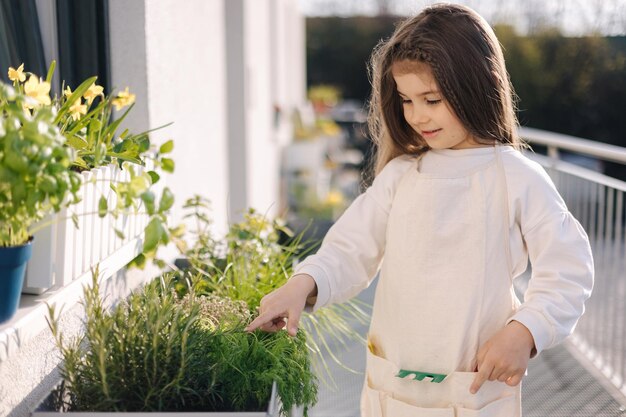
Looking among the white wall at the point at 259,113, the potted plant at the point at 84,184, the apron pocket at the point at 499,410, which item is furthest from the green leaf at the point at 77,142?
the white wall at the point at 259,113

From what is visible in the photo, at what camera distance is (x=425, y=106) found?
174 centimetres

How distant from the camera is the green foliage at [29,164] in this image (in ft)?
3.42

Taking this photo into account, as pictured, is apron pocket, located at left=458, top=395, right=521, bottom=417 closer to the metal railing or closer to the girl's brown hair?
the girl's brown hair

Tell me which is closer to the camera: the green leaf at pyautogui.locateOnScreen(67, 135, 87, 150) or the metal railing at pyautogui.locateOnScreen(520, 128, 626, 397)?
Answer: the green leaf at pyautogui.locateOnScreen(67, 135, 87, 150)

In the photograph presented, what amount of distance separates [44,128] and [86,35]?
1.29 meters

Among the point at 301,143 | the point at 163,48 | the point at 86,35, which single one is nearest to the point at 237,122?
the point at 163,48

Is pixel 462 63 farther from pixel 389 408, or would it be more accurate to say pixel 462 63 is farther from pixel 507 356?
pixel 389 408

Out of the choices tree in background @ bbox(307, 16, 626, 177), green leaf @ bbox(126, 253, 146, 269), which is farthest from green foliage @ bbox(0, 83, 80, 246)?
tree in background @ bbox(307, 16, 626, 177)

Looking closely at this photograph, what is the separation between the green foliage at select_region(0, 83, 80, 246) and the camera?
1.04 meters

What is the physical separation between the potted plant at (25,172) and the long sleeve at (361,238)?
0.74 m

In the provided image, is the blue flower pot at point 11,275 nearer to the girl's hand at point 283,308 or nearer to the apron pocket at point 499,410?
the girl's hand at point 283,308

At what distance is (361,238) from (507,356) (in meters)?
0.45

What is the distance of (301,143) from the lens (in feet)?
31.4

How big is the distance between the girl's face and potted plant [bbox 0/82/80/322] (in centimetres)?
81
